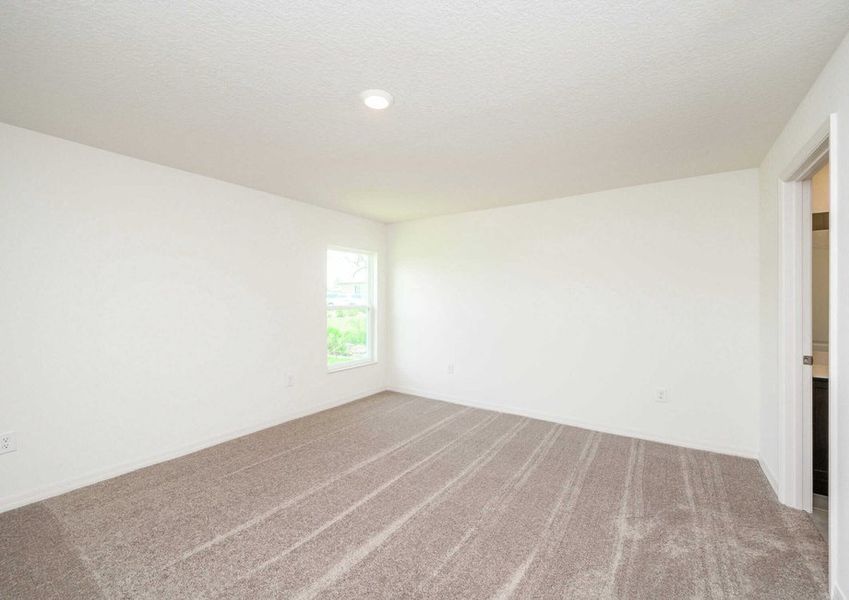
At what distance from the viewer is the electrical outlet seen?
230 centimetres

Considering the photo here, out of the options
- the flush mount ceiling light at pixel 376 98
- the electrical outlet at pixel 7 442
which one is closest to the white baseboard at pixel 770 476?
the flush mount ceiling light at pixel 376 98

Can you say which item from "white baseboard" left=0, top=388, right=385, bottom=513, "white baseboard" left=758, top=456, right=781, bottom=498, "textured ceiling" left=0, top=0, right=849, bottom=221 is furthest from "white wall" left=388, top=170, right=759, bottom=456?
"white baseboard" left=0, top=388, right=385, bottom=513

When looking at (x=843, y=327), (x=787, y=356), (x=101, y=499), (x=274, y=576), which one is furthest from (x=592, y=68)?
(x=101, y=499)

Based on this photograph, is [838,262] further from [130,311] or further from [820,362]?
[130,311]

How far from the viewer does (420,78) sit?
1819 millimetres

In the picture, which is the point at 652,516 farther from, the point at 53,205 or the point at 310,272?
the point at 53,205

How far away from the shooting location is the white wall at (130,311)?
7.85 ft

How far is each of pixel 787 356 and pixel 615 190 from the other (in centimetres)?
197

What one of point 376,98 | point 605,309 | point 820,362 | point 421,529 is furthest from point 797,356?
point 376,98

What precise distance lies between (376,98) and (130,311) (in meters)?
2.44

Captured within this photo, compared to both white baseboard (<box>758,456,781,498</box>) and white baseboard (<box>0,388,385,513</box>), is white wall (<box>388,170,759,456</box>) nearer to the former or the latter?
white baseboard (<box>758,456,781,498</box>)

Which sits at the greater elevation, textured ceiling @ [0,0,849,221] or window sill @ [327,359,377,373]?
textured ceiling @ [0,0,849,221]

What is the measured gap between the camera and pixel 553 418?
404cm

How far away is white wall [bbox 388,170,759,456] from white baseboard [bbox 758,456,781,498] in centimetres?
20
